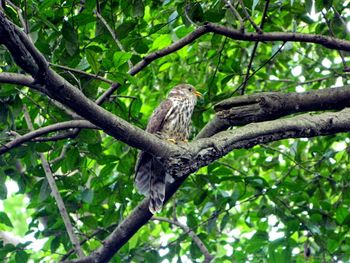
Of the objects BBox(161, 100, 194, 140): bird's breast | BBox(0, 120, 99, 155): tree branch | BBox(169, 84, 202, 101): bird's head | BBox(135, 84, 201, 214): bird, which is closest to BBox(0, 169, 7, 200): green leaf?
BBox(0, 120, 99, 155): tree branch

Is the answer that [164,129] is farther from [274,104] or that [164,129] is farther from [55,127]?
A: [55,127]

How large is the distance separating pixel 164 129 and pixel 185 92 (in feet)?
1.50

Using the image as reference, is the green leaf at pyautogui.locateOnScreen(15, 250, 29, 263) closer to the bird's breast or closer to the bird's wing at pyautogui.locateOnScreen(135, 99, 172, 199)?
the bird's wing at pyautogui.locateOnScreen(135, 99, 172, 199)

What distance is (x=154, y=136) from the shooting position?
145 inches

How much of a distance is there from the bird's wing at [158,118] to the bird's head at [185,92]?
14 cm

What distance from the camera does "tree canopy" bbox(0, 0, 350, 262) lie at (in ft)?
12.3

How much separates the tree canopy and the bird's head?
0.15 meters

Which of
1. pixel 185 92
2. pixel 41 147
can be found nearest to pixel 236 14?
pixel 41 147

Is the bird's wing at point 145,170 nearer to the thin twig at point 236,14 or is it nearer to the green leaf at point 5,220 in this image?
the green leaf at point 5,220

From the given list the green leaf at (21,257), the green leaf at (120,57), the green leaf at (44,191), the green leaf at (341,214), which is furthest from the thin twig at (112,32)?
the green leaf at (341,214)

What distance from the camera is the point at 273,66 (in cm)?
707

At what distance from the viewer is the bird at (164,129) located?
506cm

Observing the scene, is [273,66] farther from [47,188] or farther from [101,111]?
[101,111]

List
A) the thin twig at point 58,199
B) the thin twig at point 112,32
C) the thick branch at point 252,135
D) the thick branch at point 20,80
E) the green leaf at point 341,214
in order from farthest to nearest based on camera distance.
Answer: the green leaf at point 341,214 < the thin twig at point 58,199 < the thin twig at point 112,32 < the thick branch at point 252,135 < the thick branch at point 20,80
